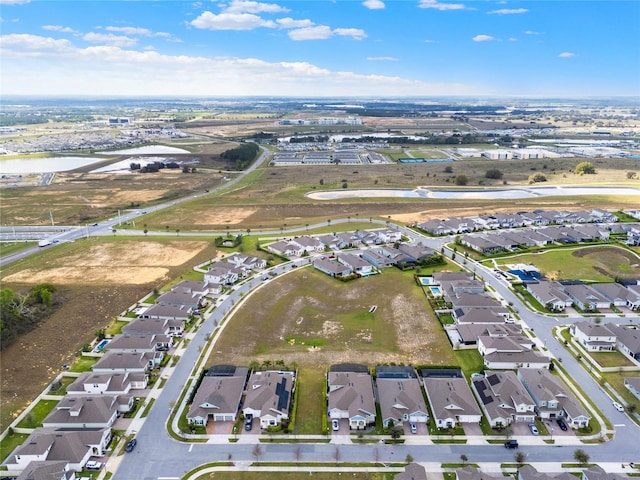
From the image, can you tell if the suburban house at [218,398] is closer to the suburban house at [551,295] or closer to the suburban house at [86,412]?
the suburban house at [86,412]

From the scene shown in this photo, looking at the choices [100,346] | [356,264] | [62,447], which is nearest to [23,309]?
[100,346]

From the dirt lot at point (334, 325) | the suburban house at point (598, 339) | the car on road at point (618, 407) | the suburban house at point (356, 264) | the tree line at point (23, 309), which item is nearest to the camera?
the car on road at point (618, 407)

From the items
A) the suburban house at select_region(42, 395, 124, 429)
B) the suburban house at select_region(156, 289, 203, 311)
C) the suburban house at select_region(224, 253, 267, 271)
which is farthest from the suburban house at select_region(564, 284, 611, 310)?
the suburban house at select_region(42, 395, 124, 429)

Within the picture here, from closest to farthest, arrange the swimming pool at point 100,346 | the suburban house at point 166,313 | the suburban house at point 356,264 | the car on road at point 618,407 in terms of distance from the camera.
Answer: the car on road at point 618,407, the swimming pool at point 100,346, the suburban house at point 166,313, the suburban house at point 356,264

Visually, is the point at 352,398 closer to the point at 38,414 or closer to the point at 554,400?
the point at 554,400

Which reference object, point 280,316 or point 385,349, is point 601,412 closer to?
point 385,349

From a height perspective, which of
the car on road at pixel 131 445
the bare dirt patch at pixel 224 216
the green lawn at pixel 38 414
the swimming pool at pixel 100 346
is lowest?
the green lawn at pixel 38 414

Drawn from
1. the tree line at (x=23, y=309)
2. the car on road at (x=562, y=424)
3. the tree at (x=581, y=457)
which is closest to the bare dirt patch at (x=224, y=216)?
the tree line at (x=23, y=309)

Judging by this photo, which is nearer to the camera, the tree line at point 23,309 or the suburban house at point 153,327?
the tree line at point 23,309
